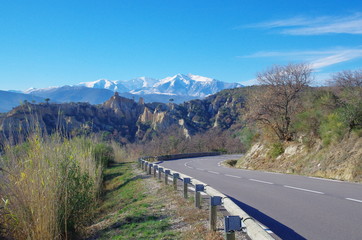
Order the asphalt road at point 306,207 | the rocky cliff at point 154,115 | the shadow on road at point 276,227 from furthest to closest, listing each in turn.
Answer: the rocky cliff at point 154,115 → the asphalt road at point 306,207 → the shadow on road at point 276,227

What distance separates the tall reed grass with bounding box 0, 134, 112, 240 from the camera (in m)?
6.66

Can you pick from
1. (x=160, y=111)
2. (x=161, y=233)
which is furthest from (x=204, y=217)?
(x=160, y=111)

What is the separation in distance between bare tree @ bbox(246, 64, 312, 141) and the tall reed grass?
16744 mm

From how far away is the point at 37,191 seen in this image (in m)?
6.68

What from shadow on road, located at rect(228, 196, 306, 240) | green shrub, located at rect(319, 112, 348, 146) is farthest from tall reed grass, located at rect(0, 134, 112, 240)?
green shrub, located at rect(319, 112, 348, 146)

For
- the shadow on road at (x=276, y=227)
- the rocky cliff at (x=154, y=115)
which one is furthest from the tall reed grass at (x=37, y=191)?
the rocky cliff at (x=154, y=115)

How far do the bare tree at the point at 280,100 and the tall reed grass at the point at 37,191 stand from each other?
54.9 ft

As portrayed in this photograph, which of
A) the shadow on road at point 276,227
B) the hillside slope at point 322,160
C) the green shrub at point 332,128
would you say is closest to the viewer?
the shadow on road at point 276,227

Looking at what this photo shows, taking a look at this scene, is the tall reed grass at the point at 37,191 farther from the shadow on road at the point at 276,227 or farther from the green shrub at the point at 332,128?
the green shrub at the point at 332,128

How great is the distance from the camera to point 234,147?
61.8 m

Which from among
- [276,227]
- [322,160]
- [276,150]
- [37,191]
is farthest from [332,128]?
[37,191]

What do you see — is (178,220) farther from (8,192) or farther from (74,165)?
(8,192)

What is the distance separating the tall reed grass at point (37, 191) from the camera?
6660 millimetres

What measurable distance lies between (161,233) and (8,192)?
3.08 metres
